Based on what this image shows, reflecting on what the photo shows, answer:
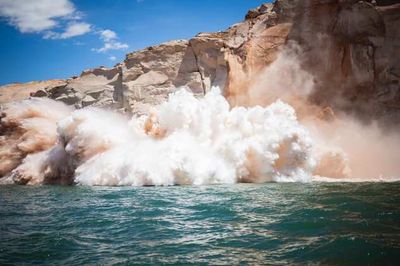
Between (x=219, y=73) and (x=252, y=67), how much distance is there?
13.0 feet

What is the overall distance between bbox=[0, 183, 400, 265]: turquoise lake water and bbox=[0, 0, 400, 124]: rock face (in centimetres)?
1388

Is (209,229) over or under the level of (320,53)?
under

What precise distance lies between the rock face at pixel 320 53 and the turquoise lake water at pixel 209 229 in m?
13.9

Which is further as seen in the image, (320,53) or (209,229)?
(320,53)

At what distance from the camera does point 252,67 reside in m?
28.1

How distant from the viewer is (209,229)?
363 inches

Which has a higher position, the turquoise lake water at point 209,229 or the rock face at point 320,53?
the rock face at point 320,53

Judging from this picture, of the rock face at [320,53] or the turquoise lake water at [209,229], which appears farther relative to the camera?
the rock face at [320,53]

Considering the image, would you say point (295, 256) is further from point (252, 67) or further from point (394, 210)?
point (252, 67)

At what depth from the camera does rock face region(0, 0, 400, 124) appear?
2658cm

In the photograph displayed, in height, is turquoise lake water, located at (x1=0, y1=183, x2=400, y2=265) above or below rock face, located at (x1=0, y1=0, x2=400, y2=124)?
below

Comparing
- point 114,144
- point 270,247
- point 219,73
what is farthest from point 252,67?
point 270,247

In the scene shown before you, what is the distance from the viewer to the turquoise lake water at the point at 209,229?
23.3 ft

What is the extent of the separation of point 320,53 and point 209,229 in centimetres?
2147
